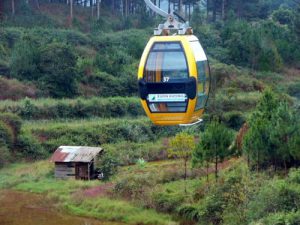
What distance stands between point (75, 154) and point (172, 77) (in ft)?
62.0

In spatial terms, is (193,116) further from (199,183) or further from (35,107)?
(35,107)

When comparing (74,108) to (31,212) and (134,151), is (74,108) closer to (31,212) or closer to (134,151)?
(134,151)

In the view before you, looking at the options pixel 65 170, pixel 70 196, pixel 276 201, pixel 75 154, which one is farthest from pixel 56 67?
pixel 276 201

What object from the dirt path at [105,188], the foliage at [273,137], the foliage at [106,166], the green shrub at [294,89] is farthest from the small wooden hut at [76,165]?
the green shrub at [294,89]

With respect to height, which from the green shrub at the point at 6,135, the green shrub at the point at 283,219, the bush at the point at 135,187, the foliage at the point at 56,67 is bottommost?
the bush at the point at 135,187

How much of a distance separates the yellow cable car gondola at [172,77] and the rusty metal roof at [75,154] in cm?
1748

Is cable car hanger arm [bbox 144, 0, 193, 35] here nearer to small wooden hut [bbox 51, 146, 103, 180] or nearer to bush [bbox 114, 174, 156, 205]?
bush [bbox 114, 174, 156, 205]

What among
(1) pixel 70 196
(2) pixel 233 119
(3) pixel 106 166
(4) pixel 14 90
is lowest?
(1) pixel 70 196

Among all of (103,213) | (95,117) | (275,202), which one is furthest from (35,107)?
(275,202)

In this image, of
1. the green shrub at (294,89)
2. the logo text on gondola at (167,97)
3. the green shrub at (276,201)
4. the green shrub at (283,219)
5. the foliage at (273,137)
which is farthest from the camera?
the green shrub at (294,89)

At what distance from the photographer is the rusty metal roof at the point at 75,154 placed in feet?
98.6

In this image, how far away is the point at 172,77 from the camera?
41.0ft

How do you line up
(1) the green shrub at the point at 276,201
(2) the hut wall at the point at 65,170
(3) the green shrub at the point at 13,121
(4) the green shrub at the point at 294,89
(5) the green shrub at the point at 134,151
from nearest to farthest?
1. (1) the green shrub at the point at 276,201
2. (2) the hut wall at the point at 65,170
3. (5) the green shrub at the point at 134,151
4. (3) the green shrub at the point at 13,121
5. (4) the green shrub at the point at 294,89

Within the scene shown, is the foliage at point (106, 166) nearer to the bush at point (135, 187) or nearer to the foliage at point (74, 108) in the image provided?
the bush at point (135, 187)
